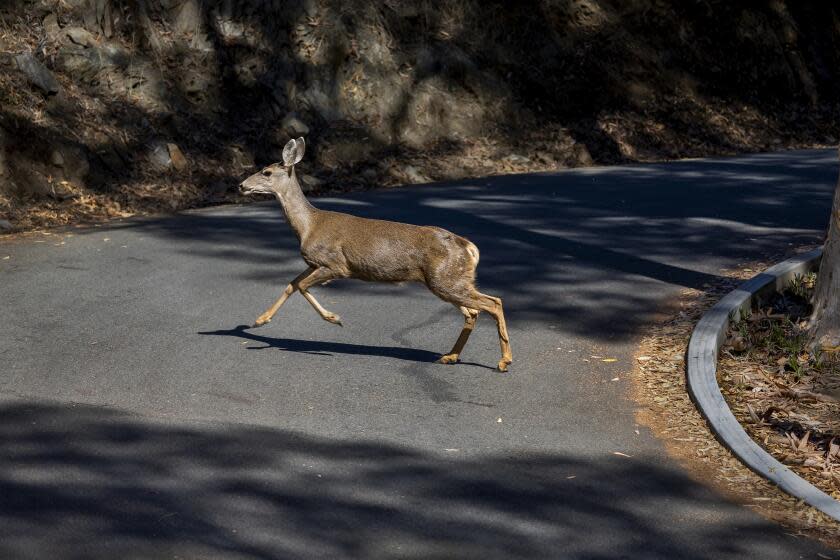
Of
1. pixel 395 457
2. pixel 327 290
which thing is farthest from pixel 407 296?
pixel 395 457

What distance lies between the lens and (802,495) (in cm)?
696

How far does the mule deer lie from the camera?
30.8 feet

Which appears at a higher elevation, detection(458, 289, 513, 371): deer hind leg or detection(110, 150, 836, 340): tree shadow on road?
detection(458, 289, 513, 371): deer hind leg

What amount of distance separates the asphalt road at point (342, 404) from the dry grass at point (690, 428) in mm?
161

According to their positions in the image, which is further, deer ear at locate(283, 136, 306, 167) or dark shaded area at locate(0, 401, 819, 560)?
deer ear at locate(283, 136, 306, 167)

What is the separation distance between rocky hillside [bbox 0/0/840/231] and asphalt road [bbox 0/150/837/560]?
9.41ft

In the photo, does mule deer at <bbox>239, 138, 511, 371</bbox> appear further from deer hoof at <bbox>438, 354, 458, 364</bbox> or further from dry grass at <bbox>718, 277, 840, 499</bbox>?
dry grass at <bbox>718, 277, 840, 499</bbox>

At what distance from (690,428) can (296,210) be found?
3.91 metres

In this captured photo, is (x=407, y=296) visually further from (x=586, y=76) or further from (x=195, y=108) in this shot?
(x=586, y=76)

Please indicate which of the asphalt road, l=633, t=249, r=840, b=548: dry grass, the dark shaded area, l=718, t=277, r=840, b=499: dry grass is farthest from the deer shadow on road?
l=718, t=277, r=840, b=499: dry grass

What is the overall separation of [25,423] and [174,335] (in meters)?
2.62

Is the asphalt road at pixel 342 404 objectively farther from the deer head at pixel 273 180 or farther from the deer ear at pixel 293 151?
the deer ear at pixel 293 151

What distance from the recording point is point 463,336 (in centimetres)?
975

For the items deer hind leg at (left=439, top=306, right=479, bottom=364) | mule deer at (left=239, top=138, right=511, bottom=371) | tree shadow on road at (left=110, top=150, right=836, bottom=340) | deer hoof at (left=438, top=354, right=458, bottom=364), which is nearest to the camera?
mule deer at (left=239, top=138, right=511, bottom=371)
